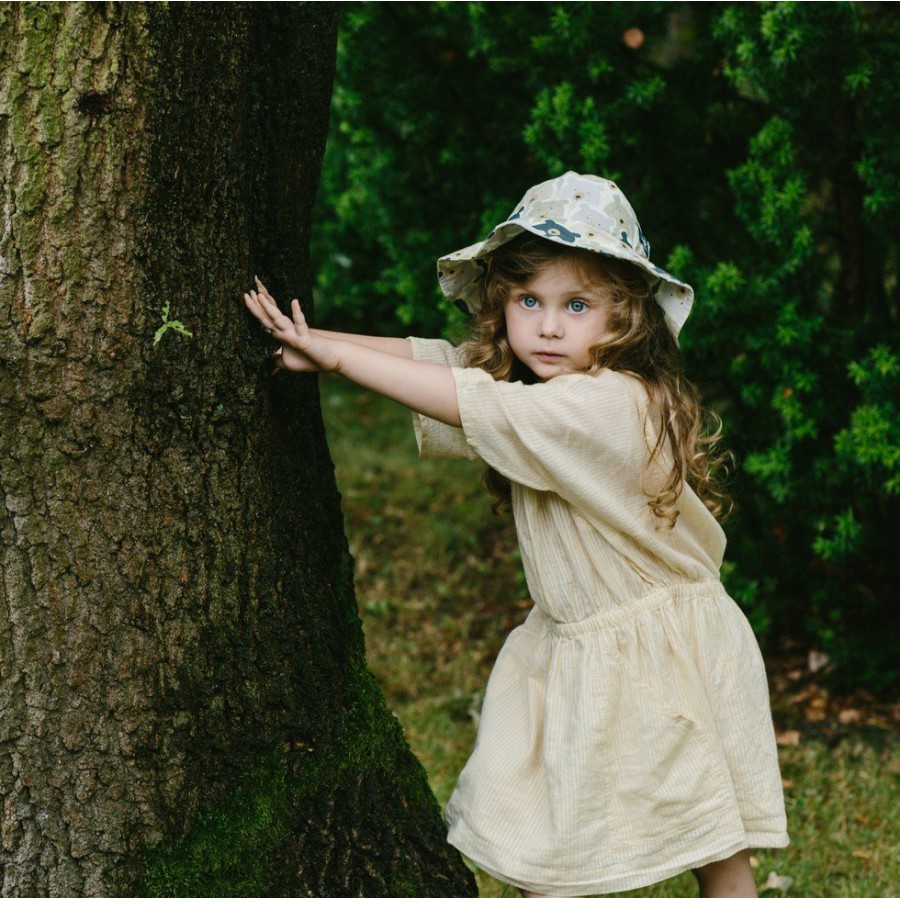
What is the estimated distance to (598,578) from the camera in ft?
8.90

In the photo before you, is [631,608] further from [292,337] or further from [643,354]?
[292,337]

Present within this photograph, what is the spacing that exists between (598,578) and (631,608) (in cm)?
11

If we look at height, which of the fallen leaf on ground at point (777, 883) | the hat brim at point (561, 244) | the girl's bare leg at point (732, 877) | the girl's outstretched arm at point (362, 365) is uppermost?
the hat brim at point (561, 244)

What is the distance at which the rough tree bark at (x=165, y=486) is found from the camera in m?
2.19

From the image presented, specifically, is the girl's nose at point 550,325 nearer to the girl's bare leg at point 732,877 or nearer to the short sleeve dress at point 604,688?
the short sleeve dress at point 604,688

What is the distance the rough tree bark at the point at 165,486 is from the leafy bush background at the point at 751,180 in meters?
1.63

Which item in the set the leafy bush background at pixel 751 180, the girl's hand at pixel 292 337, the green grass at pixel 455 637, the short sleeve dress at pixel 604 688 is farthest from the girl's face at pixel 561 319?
the green grass at pixel 455 637

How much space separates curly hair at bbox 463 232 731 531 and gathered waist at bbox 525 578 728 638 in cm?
17

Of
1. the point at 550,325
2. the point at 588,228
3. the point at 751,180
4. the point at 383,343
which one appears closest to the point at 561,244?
the point at 588,228

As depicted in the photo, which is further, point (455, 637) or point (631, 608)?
point (455, 637)

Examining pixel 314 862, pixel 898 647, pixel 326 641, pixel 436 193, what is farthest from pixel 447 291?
pixel 898 647

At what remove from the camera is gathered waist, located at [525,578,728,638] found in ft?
8.90

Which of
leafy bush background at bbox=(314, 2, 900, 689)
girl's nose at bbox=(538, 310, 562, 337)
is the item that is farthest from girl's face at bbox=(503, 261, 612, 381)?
leafy bush background at bbox=(314, 2, 900, 689)

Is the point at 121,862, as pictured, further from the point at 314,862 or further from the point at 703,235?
the point at 703,235
